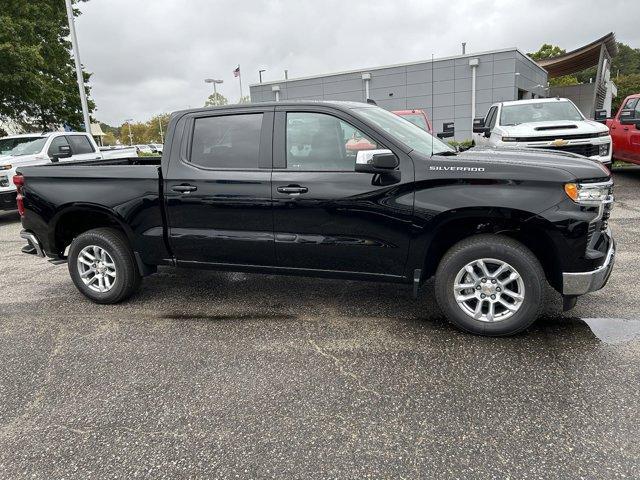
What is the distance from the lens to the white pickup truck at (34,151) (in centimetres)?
985

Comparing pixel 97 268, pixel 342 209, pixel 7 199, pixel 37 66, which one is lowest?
pixel 97 268

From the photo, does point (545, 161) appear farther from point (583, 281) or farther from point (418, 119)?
point (418, 119)

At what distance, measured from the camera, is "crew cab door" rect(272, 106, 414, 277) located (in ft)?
12.2

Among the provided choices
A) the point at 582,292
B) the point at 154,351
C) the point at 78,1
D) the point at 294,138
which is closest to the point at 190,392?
the point at 154,351

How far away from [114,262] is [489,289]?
3.40 metres

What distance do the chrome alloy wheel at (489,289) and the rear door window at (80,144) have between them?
10.8m

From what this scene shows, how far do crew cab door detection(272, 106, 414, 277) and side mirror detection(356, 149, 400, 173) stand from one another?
3.8 inches

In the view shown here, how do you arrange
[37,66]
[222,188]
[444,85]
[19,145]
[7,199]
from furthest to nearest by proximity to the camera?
[444,85] → [37,66] → [19,145] → [7,199] → [222,188]

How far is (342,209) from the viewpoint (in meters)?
3.81

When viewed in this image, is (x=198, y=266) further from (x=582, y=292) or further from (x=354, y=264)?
(x=582, y=292)

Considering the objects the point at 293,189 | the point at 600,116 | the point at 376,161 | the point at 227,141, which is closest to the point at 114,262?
the point at 227,141

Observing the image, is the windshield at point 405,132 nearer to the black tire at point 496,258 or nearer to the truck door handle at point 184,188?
the black tire at point 496,258

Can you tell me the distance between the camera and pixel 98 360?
11.8ft

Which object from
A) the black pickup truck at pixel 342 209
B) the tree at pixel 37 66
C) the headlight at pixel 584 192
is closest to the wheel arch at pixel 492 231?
the black pickup truck at pixel 342 209
